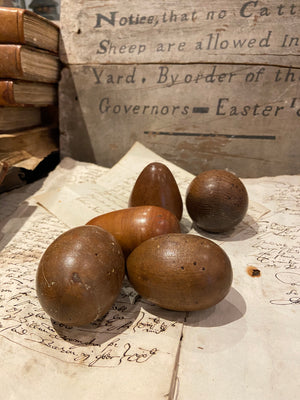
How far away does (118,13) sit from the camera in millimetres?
1833

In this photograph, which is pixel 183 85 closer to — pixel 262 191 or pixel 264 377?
pixel 262 191

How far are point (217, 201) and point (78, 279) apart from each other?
69cm

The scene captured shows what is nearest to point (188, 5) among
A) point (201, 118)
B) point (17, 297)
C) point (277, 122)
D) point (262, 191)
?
point (201, 118)

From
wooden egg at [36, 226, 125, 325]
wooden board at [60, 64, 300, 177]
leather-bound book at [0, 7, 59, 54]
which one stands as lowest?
wooden egg at [36, 226, 125, 325]

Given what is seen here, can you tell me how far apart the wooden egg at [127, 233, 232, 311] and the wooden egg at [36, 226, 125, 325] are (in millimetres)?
86

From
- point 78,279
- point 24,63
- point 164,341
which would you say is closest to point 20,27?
point 24,63

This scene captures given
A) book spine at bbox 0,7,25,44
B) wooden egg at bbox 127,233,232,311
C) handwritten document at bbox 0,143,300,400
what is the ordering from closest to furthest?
handwritten document at bbox 0,143,300,400 → wooden egg at bbox 127,233,232,311 → book spine at bbox 0,7,25,44

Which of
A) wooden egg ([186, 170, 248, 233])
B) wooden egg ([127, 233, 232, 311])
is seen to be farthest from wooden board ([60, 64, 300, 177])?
wooden egg ([127, 233, 232, 311])

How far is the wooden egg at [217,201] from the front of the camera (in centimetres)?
122

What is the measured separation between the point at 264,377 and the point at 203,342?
158 millimetres

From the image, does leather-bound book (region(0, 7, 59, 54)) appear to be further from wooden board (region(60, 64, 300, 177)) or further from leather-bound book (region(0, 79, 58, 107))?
wooden board (region(60, 64, 300, 177))

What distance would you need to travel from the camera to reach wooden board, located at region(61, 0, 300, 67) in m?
1.68

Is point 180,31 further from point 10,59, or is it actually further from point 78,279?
point 78,279

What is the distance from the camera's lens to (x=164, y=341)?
780 mm
